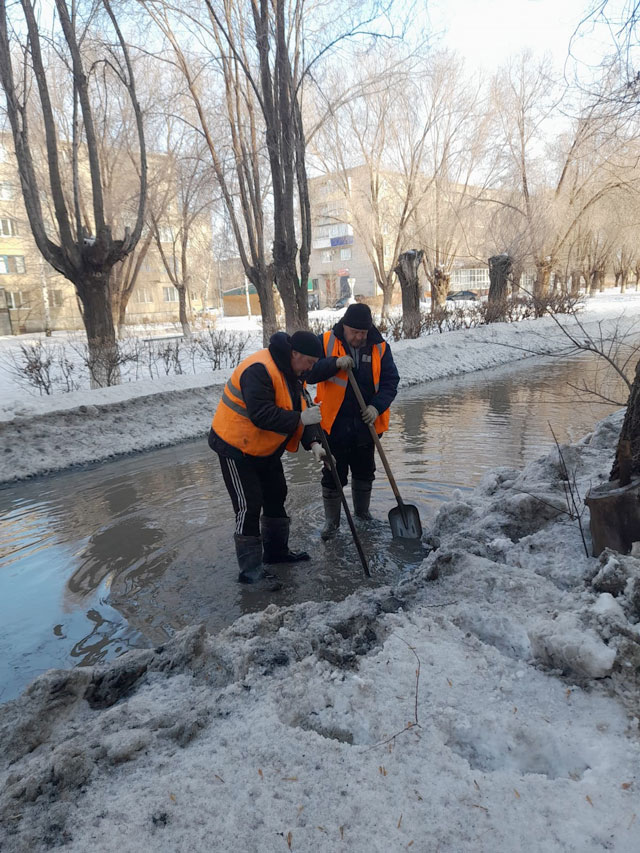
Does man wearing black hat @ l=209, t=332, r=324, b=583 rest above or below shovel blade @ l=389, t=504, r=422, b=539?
above

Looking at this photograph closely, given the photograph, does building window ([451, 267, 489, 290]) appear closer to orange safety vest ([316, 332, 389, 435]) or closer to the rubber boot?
orange safety vest ([316, 332, 389, 435])

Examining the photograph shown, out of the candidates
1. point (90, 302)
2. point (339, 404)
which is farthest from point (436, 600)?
point (90, 302)

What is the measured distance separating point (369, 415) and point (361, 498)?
0.94 m

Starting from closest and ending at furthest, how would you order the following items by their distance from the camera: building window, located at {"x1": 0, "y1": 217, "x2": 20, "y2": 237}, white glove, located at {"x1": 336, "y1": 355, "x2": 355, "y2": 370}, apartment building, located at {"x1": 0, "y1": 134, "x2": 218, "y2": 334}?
white glove, located at {"x1": 336, "y1": 355, "x2": 355, "y2": 370} < apartment building, located at {"x1": 0, "y1": 134, "x2": 218, "y2": 334} < building window, located at {"x1": 0, "y1": 217, "x2": 20, "y2": 237}

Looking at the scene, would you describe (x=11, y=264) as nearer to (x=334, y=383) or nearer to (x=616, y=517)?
(x=334, y=383)

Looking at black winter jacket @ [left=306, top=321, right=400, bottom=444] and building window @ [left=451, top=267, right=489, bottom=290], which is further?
building window @ [left=451, top=267, right=489, bottom=290]

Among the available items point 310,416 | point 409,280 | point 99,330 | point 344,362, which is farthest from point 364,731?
point 409,280

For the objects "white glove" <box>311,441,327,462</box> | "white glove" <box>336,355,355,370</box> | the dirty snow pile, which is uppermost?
"white glove" <box>336,355,355,370</box>

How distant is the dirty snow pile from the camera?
5.57ft

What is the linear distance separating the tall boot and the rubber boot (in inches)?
9.3

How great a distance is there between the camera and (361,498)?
195 inches

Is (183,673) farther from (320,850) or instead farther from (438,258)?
(438,258)

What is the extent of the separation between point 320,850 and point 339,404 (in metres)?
3.14

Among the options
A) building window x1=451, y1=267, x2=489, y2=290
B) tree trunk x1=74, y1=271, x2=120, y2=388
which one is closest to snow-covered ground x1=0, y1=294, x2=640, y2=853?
tree trunk x1=74, y1=271, x2=120, y2=388
